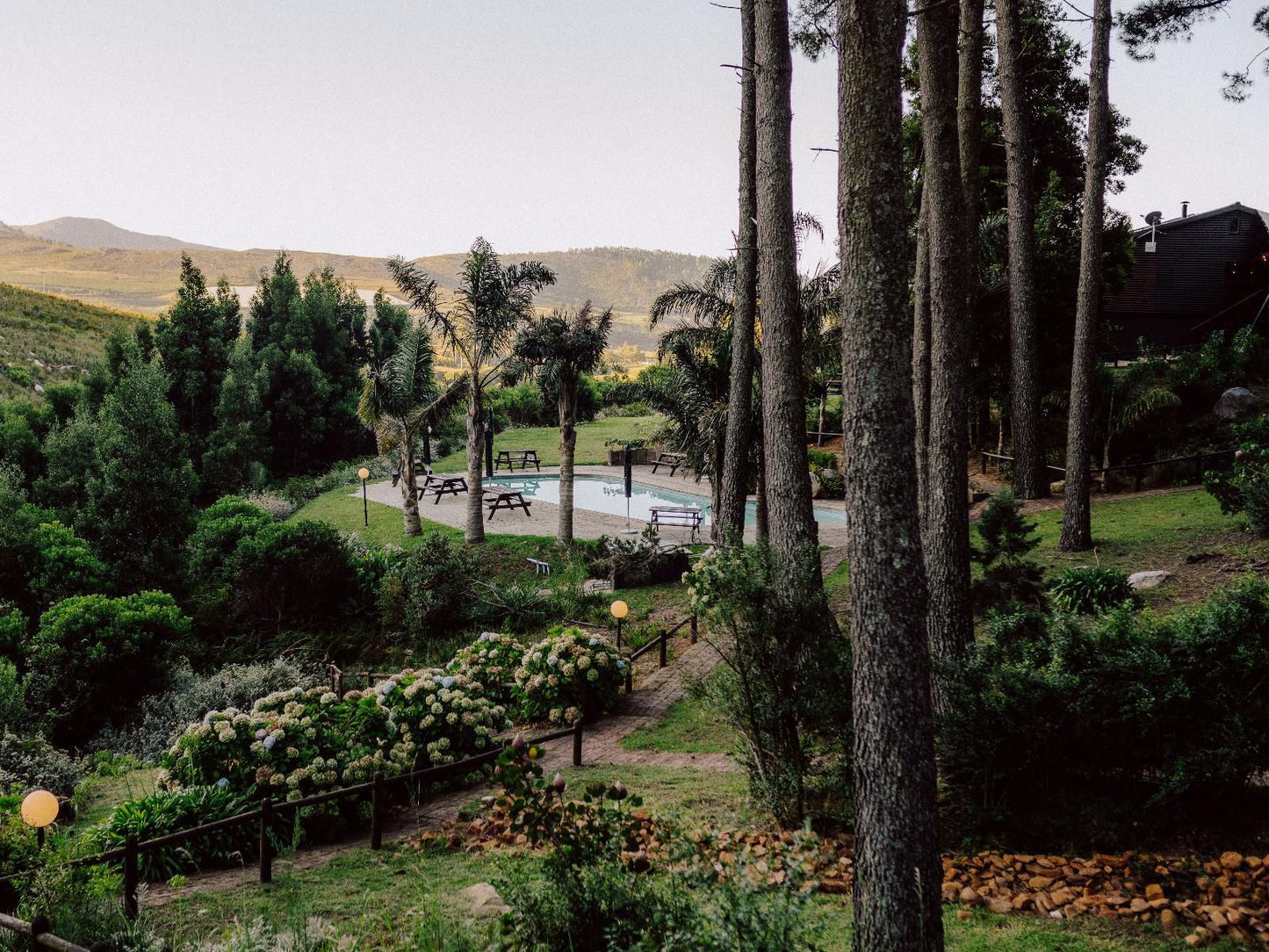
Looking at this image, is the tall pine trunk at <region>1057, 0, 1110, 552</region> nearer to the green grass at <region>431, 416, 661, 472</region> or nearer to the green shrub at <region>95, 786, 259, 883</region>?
the green shrub at <region>95, 786, 259, 883</region>

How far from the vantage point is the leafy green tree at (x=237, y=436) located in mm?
26922

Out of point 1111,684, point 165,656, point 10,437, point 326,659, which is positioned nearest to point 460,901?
point 1111,684

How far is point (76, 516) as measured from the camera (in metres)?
18.6

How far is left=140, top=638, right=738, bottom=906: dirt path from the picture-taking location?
572cm

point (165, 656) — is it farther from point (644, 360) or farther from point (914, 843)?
point (644, 360)

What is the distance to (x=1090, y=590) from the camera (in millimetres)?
8742

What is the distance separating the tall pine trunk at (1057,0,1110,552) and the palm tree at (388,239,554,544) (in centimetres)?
1050

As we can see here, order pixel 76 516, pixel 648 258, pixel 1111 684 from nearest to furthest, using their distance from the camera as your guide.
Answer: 1. pixel 1111 684
2. pixel 76 516
3. pixel 648 258

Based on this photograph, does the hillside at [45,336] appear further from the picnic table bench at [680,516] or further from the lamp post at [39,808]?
the lamp post at [39,808]

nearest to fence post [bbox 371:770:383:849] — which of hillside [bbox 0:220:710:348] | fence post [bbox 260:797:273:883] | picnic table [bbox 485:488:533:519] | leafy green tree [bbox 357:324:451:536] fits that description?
fence post [bbox 260:797:273:883]

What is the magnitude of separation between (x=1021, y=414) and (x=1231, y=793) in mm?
10323

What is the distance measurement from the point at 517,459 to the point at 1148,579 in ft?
79.6

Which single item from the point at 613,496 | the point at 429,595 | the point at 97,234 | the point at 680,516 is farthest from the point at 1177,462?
the point at 97,234

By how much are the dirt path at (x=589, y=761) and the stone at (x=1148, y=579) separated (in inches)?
200
